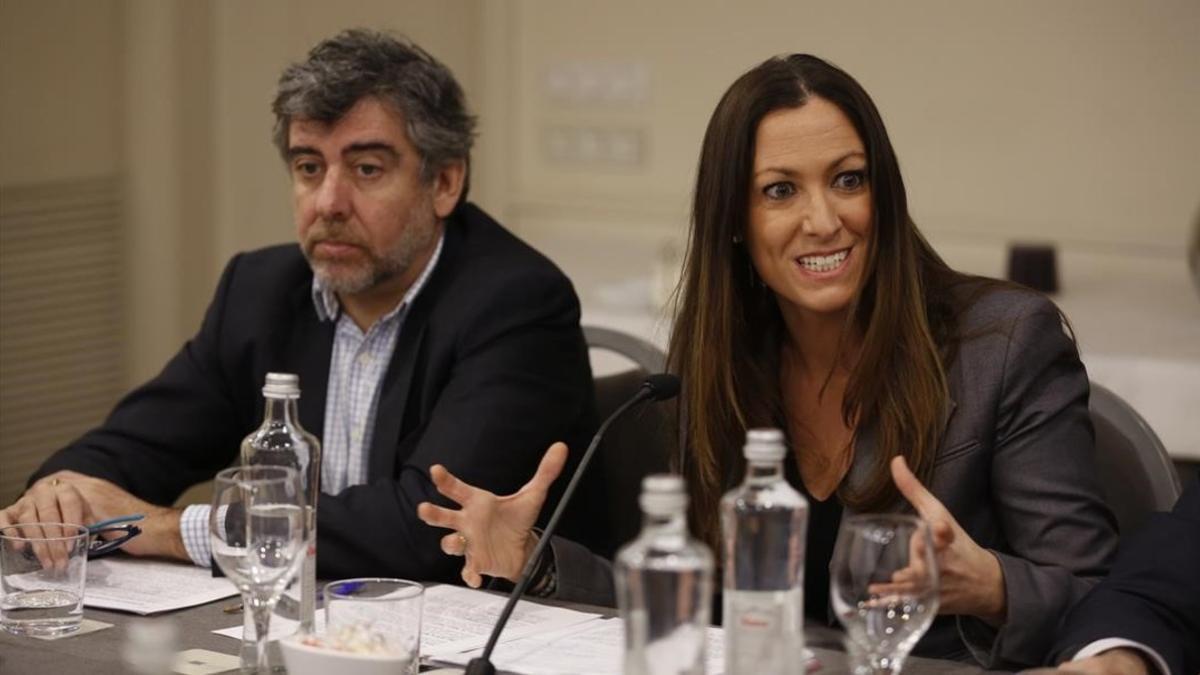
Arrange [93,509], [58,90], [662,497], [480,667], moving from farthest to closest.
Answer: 1. [58,90]
2. [93,509]
3. [480,667]
4. [662,497]

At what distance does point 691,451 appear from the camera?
91.2 inches

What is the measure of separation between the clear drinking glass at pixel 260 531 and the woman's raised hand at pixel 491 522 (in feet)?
1.07

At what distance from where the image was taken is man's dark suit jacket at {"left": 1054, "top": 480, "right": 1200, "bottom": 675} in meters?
1.78

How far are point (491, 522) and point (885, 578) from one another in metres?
0.67

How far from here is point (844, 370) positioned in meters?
2.35

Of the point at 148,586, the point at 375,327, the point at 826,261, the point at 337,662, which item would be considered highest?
the point at 826,261

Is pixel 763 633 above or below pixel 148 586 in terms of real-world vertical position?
above

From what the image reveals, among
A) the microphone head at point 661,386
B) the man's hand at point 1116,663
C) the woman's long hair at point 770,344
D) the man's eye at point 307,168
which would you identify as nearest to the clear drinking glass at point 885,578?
the man's hand at point 1116,663

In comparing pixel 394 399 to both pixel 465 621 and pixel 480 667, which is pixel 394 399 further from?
pixel 480 667

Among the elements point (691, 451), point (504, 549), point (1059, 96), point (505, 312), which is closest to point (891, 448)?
point (691, 451)

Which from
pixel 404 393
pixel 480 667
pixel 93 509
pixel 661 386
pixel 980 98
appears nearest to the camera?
pixel 480 667

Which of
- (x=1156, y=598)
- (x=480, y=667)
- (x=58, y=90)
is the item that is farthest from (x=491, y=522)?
(x=58, y=90)

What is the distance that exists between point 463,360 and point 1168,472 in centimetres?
103

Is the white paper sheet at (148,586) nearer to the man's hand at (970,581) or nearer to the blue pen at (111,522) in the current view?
the blue pen at (111,522)
